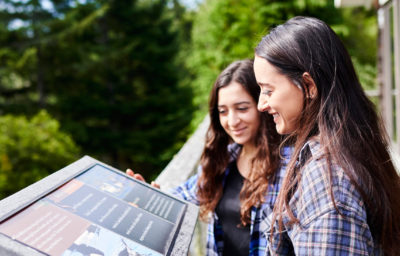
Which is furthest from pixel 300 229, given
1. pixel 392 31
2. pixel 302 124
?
pixel 392 31

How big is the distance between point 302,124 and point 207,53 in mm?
9844

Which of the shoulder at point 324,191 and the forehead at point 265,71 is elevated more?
the forehead at point 265,71

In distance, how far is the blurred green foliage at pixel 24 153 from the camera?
36.3 feet

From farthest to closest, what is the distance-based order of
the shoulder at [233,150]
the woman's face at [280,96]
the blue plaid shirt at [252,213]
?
the shoulder at [233,150]
the blue plaid shirt at [252,213]
the woman's face at [280,96]

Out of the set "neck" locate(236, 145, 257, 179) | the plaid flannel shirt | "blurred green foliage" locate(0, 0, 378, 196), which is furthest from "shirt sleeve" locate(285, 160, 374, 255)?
"blurred green foliage" locate(0, 0, 378, 196)

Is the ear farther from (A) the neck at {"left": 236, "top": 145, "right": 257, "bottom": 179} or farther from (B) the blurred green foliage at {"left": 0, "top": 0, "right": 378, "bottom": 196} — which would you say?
(B) the blurred green foliage at {"left": 0, "top": 0, "right": 378, "bottom": 196}

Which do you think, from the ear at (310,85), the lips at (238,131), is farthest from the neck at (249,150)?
the ear at (310,85)

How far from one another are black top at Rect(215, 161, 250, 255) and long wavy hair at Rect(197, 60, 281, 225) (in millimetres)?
48

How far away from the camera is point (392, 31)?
6.49 meters

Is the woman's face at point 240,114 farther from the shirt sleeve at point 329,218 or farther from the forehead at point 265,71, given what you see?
the shirt sleeve at point 329,218

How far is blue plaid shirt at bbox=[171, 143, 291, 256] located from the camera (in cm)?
201

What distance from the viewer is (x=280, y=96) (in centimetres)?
134

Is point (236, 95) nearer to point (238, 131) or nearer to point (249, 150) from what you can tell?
point (238, 131)

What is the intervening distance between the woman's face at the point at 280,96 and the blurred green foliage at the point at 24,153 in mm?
11029
